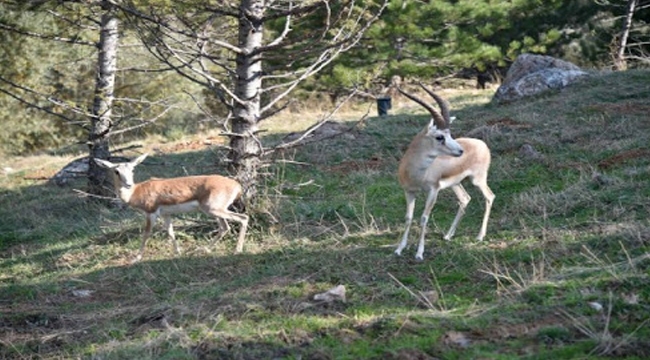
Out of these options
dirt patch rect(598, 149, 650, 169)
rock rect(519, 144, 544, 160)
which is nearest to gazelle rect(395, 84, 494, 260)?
dirt patch rect(598, 149, 650, 169)

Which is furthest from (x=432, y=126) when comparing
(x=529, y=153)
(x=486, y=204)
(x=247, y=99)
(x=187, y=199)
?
(x=529, y=153)

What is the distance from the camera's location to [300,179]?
1432cm

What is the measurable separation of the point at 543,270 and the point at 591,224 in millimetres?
1900

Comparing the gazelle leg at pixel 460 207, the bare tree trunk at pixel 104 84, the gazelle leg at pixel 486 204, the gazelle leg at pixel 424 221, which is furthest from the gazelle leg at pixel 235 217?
the bare tree trunk at pixel 104 84

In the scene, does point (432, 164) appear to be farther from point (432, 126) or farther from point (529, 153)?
point (529, 153)

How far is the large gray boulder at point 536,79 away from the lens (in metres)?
19.4

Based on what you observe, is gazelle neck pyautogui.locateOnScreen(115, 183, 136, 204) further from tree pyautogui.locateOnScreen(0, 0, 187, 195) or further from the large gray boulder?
the large gray boulder

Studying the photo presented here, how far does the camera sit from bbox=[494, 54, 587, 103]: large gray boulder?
19391 millimetres

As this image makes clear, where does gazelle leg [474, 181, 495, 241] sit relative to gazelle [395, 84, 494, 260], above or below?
below

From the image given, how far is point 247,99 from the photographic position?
35.9ft

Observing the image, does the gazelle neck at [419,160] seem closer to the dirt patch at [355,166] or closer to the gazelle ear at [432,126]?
the gazelle ear at [432,126]

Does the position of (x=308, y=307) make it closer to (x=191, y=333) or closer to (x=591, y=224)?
(x=191, y=333)

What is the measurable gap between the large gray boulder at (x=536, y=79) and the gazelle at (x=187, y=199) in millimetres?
10360

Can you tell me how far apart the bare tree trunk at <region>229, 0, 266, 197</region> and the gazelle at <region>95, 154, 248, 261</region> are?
16.8 inches
